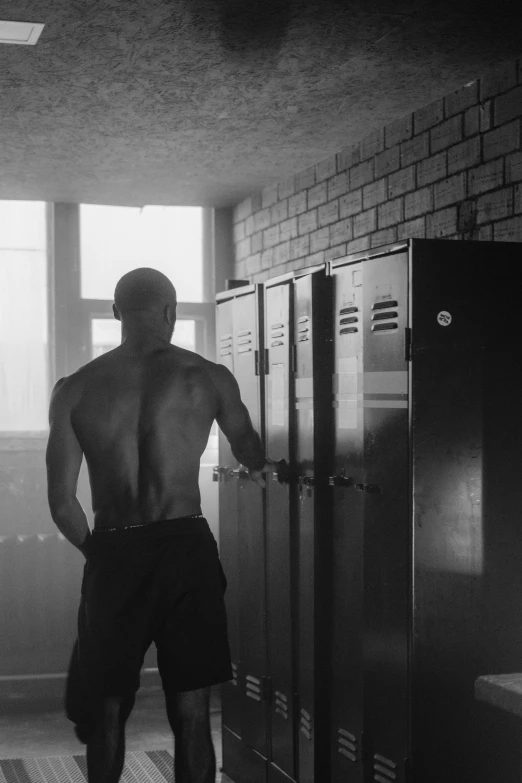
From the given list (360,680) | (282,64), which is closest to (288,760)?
(360,680)

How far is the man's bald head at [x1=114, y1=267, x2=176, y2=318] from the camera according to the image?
10.00ft

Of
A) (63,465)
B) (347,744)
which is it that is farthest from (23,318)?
(347,744)

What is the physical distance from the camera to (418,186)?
12.4 ft

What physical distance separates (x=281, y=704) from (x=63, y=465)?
4.13ft

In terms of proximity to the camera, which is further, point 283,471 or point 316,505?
point 283,471

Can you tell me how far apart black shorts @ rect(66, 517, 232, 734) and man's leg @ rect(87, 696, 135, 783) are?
0.03 metres

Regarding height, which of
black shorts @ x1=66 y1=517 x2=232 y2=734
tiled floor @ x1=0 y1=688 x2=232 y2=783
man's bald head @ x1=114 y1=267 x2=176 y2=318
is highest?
man's bald head @ x1=114 y1=267 x2=176 y2=318

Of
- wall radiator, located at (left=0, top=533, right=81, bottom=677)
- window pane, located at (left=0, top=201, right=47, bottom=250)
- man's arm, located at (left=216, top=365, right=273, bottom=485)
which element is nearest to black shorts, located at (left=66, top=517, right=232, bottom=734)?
man's arm, located at (left=216, top=365, right=273, bottom=485)

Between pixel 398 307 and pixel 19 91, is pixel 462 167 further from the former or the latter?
pixel 19 91

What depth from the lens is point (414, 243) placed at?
8.89 ft

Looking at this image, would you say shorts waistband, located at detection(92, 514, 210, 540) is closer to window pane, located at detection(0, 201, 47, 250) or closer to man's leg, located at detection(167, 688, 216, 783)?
man's leg, located at detection(167, 688, 216, 783)

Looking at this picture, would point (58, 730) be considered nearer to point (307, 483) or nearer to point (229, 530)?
point (229, 530)

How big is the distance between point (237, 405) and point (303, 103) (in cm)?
132

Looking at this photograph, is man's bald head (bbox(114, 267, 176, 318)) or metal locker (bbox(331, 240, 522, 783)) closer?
metal locker (bbox(331, 240, 522, 783))
